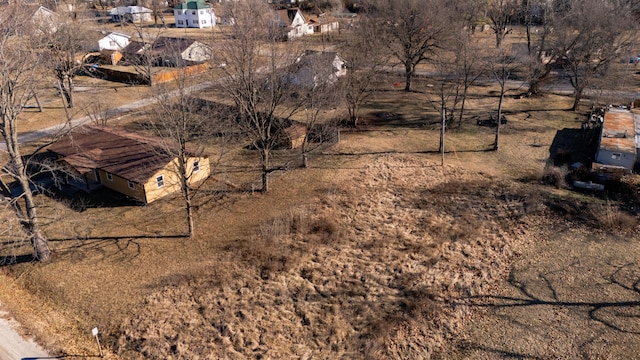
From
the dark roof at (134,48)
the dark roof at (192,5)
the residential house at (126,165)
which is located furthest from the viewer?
the dark roof at (192,5)

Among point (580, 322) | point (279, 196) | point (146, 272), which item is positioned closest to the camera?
point (580, 322)

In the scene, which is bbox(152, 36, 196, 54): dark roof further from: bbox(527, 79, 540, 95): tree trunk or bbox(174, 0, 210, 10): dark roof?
bbox(527, 79, 540, 95): tree trunk

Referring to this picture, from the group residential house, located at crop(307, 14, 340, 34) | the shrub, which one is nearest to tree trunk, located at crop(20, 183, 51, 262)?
the shrub

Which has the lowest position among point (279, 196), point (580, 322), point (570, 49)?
point (580, 322)

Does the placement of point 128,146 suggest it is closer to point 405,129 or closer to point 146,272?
point 146,272

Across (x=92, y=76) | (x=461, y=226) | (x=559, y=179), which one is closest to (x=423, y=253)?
(x=461, y=226)

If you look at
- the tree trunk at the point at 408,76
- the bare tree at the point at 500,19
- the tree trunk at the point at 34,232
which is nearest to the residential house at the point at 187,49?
the tree trunk at the point at 408,76

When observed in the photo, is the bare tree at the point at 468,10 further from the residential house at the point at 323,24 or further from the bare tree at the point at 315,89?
the bare tree at the point at 315,89

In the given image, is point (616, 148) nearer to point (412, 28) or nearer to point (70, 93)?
point (412, 28)
